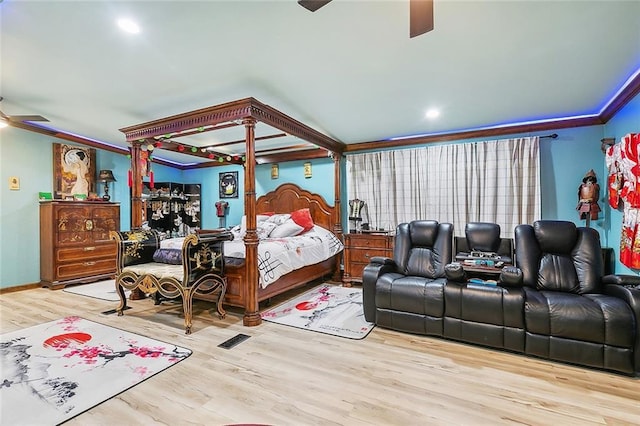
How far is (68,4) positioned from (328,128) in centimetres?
309

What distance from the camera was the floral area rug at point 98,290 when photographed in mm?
4262

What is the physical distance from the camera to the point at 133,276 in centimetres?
339

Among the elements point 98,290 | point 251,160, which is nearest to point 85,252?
point 98,290

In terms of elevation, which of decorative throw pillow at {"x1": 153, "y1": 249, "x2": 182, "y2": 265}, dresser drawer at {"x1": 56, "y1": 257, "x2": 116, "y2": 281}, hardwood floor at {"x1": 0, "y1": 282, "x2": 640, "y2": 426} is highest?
decorative throw pillow at {"x1": 153, "y1": 249, "x2": 182, "y2": 265}

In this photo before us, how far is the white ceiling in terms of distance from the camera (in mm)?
1981

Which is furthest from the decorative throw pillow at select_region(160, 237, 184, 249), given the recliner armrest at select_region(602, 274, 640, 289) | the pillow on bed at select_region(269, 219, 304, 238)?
the recliner armrest at select_region(602, 274, 640, 289)

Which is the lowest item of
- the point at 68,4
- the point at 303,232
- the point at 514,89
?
the point at 303,232

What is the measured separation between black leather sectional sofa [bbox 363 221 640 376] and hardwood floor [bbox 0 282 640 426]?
13 cm

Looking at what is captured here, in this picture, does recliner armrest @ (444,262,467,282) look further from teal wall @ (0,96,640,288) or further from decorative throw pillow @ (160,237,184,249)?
decorative throw pillow @ (160,237,184,249)

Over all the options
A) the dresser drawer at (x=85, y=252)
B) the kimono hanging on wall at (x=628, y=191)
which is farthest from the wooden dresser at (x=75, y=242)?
the kimono hanging on wall at (x=628, y=191)

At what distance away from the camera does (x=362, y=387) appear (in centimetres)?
204

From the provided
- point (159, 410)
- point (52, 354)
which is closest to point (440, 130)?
point (159, 410)

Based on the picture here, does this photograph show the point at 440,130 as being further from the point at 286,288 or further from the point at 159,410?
the point at 159,410

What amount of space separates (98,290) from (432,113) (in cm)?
559
